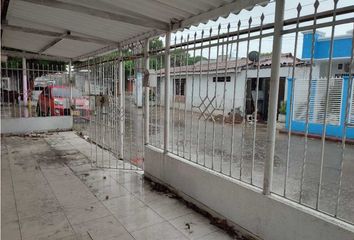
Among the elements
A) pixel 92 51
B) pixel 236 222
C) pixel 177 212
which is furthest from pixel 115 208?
pixel 92 51

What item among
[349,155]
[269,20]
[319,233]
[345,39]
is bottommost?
[349,155]

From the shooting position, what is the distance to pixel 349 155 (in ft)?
23.1

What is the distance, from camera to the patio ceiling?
111 inches

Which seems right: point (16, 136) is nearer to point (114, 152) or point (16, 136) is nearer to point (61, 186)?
→ point (114, 152)

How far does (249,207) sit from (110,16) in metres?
2.64

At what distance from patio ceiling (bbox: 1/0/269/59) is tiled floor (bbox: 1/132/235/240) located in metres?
2.29

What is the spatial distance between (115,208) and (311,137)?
8012mm

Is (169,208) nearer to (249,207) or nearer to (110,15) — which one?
(249,207)

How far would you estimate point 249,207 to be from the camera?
8.18ft

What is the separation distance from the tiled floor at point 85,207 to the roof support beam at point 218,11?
7.46 feet

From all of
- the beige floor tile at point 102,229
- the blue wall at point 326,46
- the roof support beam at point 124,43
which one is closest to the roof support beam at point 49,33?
the roof support beam at point 124,43

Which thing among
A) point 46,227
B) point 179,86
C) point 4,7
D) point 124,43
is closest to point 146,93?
point 179,86

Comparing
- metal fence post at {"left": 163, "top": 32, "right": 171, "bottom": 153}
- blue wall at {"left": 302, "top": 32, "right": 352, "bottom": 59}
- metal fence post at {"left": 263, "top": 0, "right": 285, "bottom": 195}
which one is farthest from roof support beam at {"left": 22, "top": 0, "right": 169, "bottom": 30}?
blue wall at {"left": 302, "top": 32, "right": 352, "bottom": 59}

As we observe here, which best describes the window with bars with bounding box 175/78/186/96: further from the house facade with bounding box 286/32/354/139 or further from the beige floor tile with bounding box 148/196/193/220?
the house facade with bounding box 286/32/354/139
